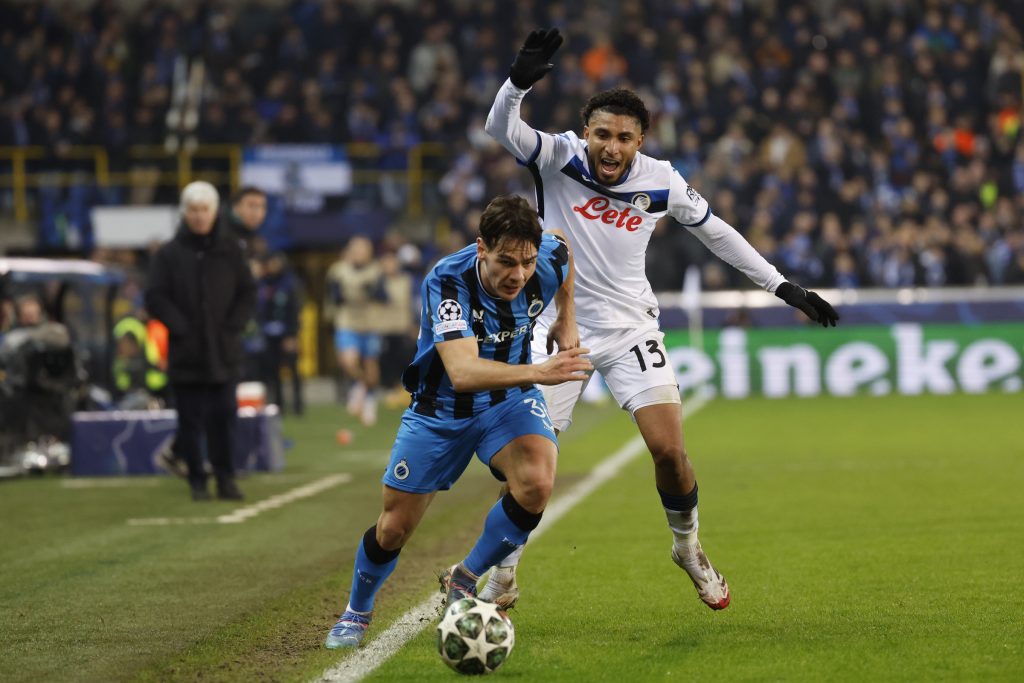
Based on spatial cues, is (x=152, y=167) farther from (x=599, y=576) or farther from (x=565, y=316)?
(x=565, y=316)

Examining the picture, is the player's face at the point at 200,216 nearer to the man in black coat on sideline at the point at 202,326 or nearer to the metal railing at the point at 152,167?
the man in black coat on sideline at the point at 202,326

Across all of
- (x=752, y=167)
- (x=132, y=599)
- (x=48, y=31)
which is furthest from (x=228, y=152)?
(x=132, y=599)

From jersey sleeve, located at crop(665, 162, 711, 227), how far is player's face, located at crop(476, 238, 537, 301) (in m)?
1.43

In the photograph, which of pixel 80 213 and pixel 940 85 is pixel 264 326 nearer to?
pixel 80 213

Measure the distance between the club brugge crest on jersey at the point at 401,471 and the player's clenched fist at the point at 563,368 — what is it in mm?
717

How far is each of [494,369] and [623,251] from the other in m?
1.72

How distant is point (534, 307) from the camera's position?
20.1ft

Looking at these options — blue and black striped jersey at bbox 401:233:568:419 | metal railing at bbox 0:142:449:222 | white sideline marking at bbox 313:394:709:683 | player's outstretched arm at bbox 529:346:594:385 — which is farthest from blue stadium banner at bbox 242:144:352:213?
player's outstretched arm at bbox 529:346:594:385

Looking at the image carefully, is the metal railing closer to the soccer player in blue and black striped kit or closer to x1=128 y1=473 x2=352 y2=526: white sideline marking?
x1=128 y1=473 x2=352 y2=526: white sideline marking

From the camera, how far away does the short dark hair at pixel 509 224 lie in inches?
222

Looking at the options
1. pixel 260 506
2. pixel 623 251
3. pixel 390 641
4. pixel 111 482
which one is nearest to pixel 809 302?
pixel 623 251

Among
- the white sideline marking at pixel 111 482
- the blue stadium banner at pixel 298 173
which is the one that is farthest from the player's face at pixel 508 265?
the blue stadium banner at pixel 298 173

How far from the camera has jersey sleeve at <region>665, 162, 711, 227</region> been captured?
7129 millimetres

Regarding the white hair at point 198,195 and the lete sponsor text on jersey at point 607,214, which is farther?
the white hair at point 198,195
